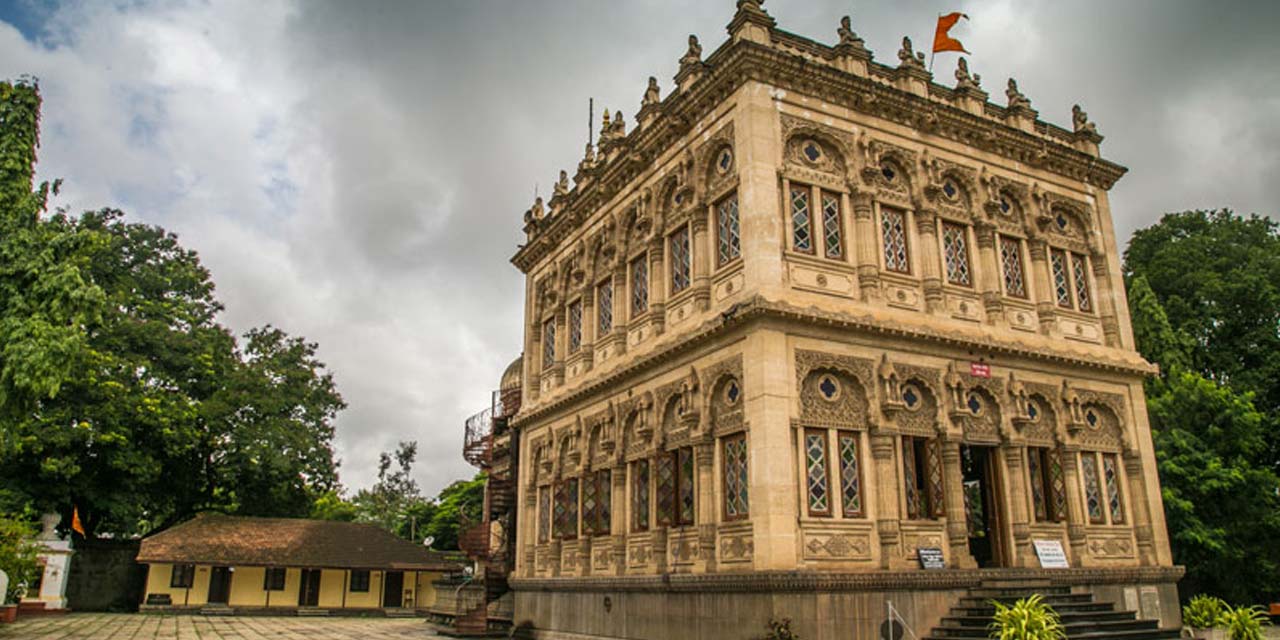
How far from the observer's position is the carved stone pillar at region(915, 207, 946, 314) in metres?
16.2

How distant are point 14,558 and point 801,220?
69.4ft

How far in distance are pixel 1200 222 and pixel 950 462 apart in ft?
69.7

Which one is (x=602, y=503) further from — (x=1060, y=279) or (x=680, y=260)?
(x=1060, y=279)

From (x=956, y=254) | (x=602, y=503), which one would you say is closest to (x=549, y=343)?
(x=602, y=503)

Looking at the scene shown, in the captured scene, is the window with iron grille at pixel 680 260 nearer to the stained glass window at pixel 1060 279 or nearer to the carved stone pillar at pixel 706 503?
the carved stone pillar at pixel 706 503

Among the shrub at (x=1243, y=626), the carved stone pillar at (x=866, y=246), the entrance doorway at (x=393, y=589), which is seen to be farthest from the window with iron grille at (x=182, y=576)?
the shrub at (x=1243, y=626)

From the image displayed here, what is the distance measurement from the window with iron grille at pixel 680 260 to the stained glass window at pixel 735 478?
3.64 meters

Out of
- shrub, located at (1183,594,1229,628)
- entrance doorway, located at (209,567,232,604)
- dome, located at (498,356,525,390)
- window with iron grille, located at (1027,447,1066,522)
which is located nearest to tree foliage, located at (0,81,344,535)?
entrance doorway, located at (209,567,232,604)

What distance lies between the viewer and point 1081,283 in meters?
18.6

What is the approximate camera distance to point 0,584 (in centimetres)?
2291

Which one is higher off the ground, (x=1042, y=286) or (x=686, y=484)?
(x=1042, y=286)

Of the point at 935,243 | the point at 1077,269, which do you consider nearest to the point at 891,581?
the point at 935,243

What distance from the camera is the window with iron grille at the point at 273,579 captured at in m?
35.5

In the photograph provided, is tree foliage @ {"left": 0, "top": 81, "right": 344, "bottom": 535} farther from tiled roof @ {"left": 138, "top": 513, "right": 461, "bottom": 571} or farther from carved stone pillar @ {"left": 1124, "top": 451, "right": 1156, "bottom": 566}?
carved stone pillar @ {"left": 1124, "top": 451, "right": 1156, "bottom": 566}
